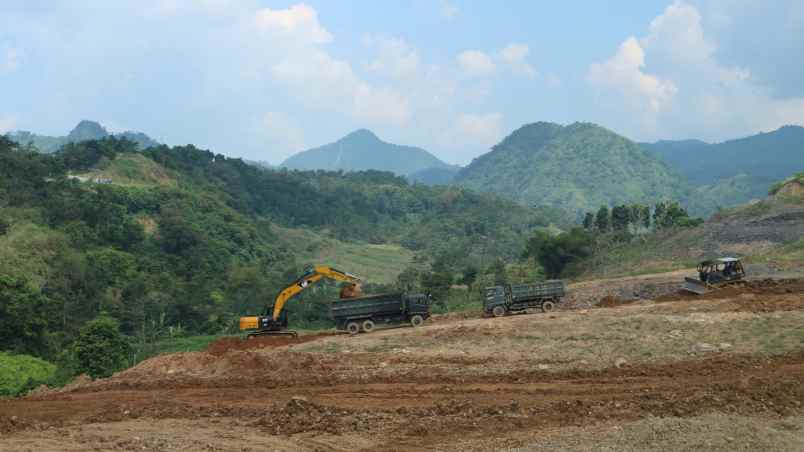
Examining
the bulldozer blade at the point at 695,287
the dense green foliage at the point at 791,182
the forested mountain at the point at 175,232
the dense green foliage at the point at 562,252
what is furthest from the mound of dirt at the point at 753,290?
the dense green foliage at the point at 791,182

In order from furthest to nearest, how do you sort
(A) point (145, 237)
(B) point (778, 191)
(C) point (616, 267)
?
(A) point (145, 237) → (B) point (778, 191) → (C) point (616, 267)

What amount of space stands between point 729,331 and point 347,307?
42.5ft

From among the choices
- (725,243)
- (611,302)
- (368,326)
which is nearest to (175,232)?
(725,243)

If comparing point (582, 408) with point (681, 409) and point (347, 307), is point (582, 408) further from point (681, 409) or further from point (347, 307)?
point (347, 307)

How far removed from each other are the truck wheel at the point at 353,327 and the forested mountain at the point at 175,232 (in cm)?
2998

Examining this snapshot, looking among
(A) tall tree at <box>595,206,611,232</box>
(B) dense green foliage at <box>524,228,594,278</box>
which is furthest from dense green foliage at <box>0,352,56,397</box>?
(A) tall tree at <box>595,206,611,232</box>

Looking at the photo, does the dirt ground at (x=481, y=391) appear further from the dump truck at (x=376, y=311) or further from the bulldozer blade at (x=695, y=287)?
the bulldozer blade at (x=695, y=287)

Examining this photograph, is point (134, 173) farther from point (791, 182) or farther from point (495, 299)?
point (495, 299)

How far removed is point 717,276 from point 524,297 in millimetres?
7815

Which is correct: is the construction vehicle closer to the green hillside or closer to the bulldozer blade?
the bulldozer blade

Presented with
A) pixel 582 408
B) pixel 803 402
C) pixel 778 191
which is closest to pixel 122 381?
pixel 582 408

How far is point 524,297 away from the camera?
28609mm

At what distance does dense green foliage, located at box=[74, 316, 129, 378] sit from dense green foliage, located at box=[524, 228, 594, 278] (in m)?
33.8

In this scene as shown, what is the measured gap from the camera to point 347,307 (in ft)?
89.3
